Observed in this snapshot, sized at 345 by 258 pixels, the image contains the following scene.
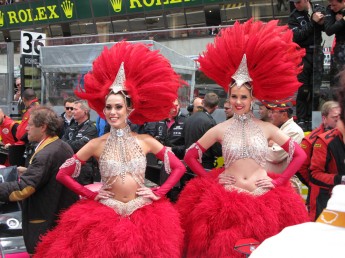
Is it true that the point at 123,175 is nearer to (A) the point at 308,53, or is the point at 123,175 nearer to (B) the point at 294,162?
(B) the point at 294,162

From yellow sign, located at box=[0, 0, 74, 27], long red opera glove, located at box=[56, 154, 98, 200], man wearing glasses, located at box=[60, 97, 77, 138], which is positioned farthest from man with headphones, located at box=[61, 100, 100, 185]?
yellow sign, located at box=[0, 0, 74, 27]

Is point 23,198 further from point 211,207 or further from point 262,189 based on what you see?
point 262,189

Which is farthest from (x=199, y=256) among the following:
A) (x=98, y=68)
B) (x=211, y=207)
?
(x=98, y=68)

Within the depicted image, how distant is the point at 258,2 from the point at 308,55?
1446cm

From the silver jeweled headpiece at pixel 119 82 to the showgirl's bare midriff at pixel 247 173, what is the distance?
1.06 m

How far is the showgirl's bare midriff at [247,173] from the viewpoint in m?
4.07

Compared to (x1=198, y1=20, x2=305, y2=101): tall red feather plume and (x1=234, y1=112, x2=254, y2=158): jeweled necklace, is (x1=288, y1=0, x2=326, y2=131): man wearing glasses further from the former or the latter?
(x1=234, y1=112, x2=254, y2=158): jeweled necklace

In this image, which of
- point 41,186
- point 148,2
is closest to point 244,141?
point 41,186

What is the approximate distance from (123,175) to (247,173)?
959 mm

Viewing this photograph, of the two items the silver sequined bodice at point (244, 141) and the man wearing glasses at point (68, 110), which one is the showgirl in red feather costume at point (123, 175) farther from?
the man wearing glasses at point (68, 110)

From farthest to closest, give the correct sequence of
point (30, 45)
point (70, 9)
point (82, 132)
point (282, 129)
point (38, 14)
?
point (38, 14) < point (70, 9) < point (30, 45) < point (82, 132) < point (282, 129)

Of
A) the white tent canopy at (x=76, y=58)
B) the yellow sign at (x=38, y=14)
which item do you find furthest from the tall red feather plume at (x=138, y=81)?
the yellow sign at (x=38, y=14)

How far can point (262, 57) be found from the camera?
13.9 ft

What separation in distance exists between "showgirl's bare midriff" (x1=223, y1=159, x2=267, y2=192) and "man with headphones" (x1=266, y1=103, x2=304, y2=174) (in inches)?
33.2
